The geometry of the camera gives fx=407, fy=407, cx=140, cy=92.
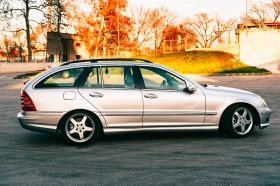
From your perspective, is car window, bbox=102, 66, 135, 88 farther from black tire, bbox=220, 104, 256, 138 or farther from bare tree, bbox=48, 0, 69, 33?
bare tree, bbox=48, 0, 69, 33

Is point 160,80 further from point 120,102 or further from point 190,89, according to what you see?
point 120,102

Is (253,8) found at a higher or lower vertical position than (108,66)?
higher

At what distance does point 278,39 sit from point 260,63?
111 inches

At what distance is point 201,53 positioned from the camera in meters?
43.1

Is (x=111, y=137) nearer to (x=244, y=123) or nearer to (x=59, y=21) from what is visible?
(x=244, y=123)

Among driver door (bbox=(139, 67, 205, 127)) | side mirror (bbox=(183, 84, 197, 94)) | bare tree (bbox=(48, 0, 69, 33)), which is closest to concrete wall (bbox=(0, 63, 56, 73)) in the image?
bare tree (bbox=(48, 0, 69, 33))

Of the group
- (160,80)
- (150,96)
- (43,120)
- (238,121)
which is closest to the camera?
(43,120)

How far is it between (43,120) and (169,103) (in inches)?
83.2

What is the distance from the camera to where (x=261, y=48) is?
39.1 metres

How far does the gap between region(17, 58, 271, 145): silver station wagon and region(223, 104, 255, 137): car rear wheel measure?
0.06ft

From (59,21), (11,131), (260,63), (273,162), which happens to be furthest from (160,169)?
(59,21)

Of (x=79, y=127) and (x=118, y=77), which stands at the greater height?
(x=118, y=77)

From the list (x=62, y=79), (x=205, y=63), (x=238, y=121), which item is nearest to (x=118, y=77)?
(x=62, y=79)

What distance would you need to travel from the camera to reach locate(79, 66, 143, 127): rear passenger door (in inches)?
267
